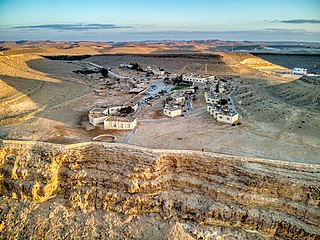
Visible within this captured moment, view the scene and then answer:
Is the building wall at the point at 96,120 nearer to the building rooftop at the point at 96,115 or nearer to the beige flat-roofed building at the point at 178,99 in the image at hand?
the building rooftop at the point at 96,115

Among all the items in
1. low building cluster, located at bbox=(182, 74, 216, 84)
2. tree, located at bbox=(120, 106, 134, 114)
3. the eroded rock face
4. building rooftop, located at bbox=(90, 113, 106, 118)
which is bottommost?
the eroded rock face

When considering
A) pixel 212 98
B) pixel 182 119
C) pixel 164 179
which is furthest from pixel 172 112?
pixel 164 179

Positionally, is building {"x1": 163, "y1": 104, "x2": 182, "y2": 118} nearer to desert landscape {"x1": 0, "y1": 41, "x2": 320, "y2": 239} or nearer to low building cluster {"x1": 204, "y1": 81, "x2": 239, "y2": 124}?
desert landscape {"x1": 0, "y1": 41, "x2": 320, "y2": 239}

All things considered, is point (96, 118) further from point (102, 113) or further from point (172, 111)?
point (172, 111)

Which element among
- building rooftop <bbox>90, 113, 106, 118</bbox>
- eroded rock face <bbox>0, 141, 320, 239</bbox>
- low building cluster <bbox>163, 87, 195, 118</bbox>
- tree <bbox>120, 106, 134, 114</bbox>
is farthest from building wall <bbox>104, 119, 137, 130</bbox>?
eroded rock face <bbox>0, 141, 320, 239</bbox>

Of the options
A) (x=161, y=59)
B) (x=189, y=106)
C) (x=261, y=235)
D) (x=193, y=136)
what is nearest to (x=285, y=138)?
(x=193, y=136)
